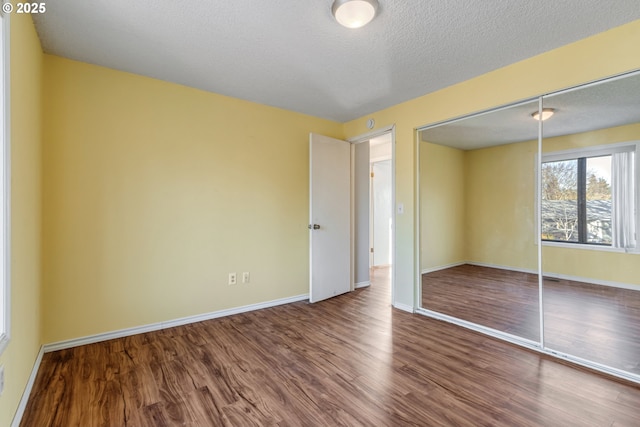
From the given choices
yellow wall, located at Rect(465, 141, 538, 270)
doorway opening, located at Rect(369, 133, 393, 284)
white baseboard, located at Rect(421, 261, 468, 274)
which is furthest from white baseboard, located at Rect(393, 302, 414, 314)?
doorway opening, located at Rect(369, 133, 393, 284)

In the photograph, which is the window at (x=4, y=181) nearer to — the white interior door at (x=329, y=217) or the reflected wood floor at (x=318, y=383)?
the reflected wood floor at (x=318, y=383)

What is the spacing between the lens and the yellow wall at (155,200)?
2.44 meters

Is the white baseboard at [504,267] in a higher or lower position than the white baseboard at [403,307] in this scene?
higher

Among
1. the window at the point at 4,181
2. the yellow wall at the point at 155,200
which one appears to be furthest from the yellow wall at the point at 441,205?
the window at the point at 4,181

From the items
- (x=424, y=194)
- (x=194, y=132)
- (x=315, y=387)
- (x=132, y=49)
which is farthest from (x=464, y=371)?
(x=132, y=49)

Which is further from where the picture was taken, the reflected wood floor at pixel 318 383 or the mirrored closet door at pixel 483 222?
the mirrored closet door at pixel 483 222

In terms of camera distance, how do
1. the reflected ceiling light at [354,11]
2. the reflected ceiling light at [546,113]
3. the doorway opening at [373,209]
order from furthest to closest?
the doorway opening at [373,209] < the reflected ceiling light at [546,113] < the reflected ceiling light at [354,11]

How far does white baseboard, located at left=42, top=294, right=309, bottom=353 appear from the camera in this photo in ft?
8.01

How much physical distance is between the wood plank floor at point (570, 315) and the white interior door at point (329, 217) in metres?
1.43

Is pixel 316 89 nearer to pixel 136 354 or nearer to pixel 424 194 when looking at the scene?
pixel 424 194

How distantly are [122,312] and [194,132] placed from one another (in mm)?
→ 1904

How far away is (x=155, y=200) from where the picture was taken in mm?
2836

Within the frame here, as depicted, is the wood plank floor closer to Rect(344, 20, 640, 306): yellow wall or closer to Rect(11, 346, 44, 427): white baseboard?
Rect(344, 20, 640, 306): yellow wall

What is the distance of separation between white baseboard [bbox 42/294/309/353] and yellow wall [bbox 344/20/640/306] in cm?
167
